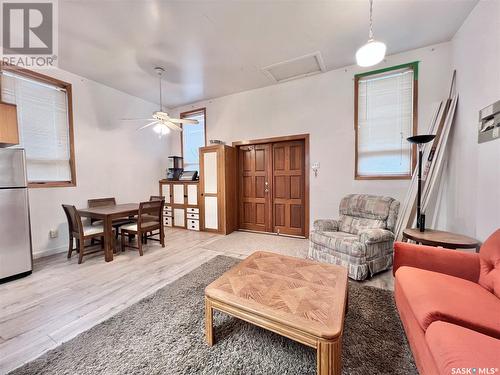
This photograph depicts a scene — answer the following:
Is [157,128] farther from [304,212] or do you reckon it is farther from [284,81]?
[304,212]

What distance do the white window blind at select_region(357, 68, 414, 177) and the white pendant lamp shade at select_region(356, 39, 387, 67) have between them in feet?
5.45

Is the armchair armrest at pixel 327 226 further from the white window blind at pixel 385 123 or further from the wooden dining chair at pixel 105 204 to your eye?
the wooden dining chair at pixel 105 204

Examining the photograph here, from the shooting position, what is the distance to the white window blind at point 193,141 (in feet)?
16.9

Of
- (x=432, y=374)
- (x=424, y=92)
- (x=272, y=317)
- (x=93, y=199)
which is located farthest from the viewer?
(x=93, y=199)

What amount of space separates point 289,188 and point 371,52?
8.78 feet

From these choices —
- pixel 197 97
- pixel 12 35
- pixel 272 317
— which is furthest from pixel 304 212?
pixel 12 35

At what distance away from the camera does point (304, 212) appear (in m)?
4.04

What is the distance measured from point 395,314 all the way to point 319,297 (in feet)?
3.24

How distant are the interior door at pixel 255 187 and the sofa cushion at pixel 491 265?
125 inches

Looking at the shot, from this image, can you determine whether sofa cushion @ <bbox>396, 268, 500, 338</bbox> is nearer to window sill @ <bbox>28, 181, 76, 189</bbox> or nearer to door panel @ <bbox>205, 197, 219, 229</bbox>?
door panel @ <bbox>205, 197, 219, 229</bbox>

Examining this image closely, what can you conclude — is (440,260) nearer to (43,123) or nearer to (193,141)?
(193,141)

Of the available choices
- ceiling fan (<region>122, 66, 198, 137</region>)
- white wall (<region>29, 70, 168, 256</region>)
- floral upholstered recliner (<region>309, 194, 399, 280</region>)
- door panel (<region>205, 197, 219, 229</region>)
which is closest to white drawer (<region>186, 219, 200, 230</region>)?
door panel (<region>205, 197, 219, 229</region>)

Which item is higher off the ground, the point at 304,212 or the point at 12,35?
the point at 12,35

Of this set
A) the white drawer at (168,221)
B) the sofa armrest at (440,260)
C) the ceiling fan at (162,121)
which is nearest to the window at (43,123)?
the ceiling fan at (162,121)
